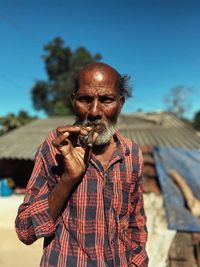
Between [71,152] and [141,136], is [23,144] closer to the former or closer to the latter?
[141,136]

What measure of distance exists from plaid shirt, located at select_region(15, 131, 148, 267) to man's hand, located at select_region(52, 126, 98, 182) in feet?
0.40

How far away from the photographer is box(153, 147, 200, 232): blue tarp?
6.21m

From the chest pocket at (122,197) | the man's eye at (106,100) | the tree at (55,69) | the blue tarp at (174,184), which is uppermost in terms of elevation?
the tree at (55,69)

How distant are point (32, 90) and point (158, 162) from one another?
28.3m

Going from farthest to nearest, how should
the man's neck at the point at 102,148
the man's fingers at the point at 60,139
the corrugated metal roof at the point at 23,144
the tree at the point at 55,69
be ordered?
the tree at the point at 55,69
the corrugated metal roof at the point at 23,144
the man's neck at the point at 102,148
the man's fingers at the point at 60,139

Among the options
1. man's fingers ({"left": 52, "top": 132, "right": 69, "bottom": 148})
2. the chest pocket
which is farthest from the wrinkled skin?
the chest pocket

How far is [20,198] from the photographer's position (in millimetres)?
10258

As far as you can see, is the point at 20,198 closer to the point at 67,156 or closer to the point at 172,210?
the point at 172,210

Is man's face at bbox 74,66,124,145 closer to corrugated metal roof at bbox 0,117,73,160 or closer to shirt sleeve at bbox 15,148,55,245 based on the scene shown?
shirt sleeve at bbox 15,148,55,245

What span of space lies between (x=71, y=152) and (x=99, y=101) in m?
0.35

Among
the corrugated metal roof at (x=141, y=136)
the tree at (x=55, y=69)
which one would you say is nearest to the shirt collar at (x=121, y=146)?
the corrugated metal roof at (x=141, y=136)

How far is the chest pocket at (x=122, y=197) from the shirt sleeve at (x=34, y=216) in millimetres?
324

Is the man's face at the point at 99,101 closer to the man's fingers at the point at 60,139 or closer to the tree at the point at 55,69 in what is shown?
the man's fingers at the point at 60,139

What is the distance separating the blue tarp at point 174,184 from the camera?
20.4ft
